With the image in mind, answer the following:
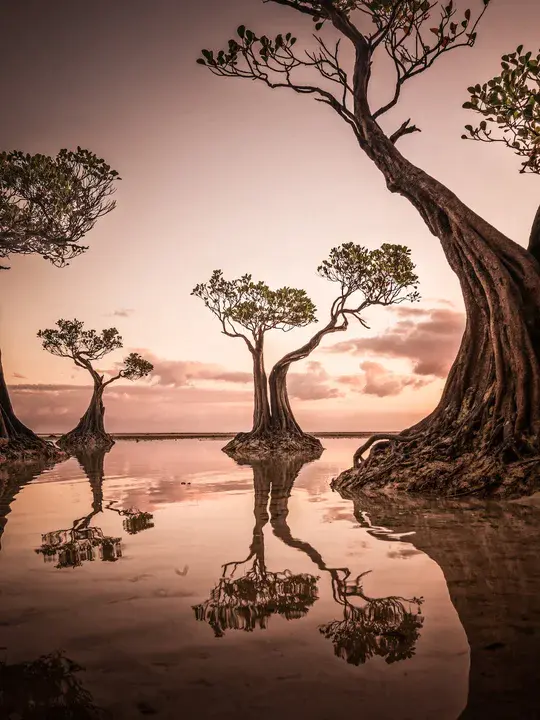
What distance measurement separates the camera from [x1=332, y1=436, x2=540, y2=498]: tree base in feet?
19.8

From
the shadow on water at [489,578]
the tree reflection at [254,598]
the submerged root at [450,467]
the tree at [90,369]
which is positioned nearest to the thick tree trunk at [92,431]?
the tree at [90,369]

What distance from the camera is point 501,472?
6184 millimetres

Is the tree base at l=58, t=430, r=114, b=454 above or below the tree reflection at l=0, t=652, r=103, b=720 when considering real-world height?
below

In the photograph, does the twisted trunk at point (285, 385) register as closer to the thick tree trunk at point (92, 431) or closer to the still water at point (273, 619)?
the thick tree trunk at point (92, 431)

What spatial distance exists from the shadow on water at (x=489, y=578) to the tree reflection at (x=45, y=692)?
1354 millimetres

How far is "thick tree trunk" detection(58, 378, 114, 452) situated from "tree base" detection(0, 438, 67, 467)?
1383 cm

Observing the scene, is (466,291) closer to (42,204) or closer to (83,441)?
(42,204)

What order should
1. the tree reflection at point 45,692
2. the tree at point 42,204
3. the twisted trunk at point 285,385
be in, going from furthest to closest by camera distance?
the twisted trunk at point 285,385 < the tree at point 42,204 < the tree reflection at point 45,692

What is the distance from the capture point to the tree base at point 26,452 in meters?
15.1

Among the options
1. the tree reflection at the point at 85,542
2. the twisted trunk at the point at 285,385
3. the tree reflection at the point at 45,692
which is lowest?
the tree reflection at the point at 85,542

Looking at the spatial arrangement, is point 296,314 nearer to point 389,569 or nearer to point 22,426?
point 22,426

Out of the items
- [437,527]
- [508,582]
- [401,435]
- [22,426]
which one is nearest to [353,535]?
[437,527]

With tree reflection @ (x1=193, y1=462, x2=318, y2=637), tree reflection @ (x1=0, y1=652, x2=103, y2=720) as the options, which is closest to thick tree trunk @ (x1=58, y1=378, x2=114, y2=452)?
tree reflection @ (x1=193, y1=462, x2=318, y2=637)

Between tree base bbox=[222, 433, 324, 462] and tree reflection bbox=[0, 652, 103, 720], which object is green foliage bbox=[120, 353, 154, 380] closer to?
tree base bbox=[222, 433, 324, 462]
